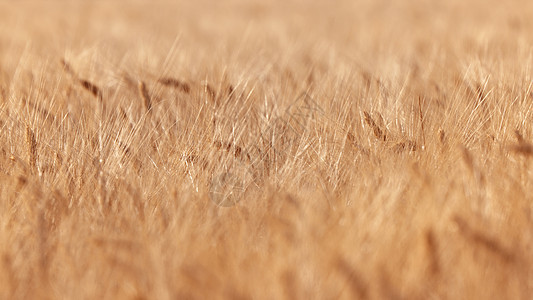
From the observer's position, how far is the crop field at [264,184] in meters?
0.97

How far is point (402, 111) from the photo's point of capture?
5.40 ft

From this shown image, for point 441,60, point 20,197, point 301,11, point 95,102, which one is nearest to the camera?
point 20,197

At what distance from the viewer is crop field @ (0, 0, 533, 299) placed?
967 millimetres

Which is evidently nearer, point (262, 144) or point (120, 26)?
point (262, 144)

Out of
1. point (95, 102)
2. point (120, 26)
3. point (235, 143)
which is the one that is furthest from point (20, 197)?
point (120, 26)

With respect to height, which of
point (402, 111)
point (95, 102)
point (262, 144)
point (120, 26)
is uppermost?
point (402, 111)

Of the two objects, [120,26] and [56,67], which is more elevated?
[56,67]

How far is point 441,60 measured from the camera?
8.04ft

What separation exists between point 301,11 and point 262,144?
4.85 meters

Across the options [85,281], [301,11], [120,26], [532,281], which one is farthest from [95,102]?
[301,11]

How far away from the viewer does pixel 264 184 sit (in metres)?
1.42

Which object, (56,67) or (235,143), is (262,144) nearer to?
(235,143)

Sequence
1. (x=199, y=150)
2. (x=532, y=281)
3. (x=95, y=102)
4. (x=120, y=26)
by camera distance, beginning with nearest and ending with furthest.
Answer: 1. (x=532, y=281)
2. (x=199, y=150)
3. (x=95, y=102)
4. (x=120, y=26)

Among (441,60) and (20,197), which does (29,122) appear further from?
(441,60)
